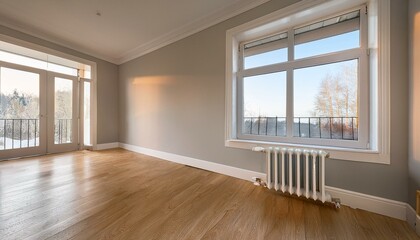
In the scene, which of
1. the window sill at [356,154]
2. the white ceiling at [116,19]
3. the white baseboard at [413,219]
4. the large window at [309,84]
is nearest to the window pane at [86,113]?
the white ceiling at [116,19]

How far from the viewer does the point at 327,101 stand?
6.54 feet

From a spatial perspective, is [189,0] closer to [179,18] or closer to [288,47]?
[179,18]

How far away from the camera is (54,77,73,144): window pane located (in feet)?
13.2

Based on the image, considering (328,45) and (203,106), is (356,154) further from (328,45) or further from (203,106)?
(203,106)

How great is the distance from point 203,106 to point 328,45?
195 centimetres

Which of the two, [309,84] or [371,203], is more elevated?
[309,84]

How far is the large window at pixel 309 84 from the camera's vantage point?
182 cm

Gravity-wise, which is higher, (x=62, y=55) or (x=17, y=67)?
(x=62, y=55)

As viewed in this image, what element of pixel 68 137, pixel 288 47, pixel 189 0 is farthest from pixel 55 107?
pixel 288 47

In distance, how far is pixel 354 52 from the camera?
1778 mm

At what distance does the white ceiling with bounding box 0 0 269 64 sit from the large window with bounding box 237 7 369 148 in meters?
0.79

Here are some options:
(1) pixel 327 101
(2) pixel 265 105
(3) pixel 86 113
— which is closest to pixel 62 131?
(3) pixel 86 113

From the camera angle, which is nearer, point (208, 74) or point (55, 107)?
point (208, 74)

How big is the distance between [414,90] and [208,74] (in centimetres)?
236
